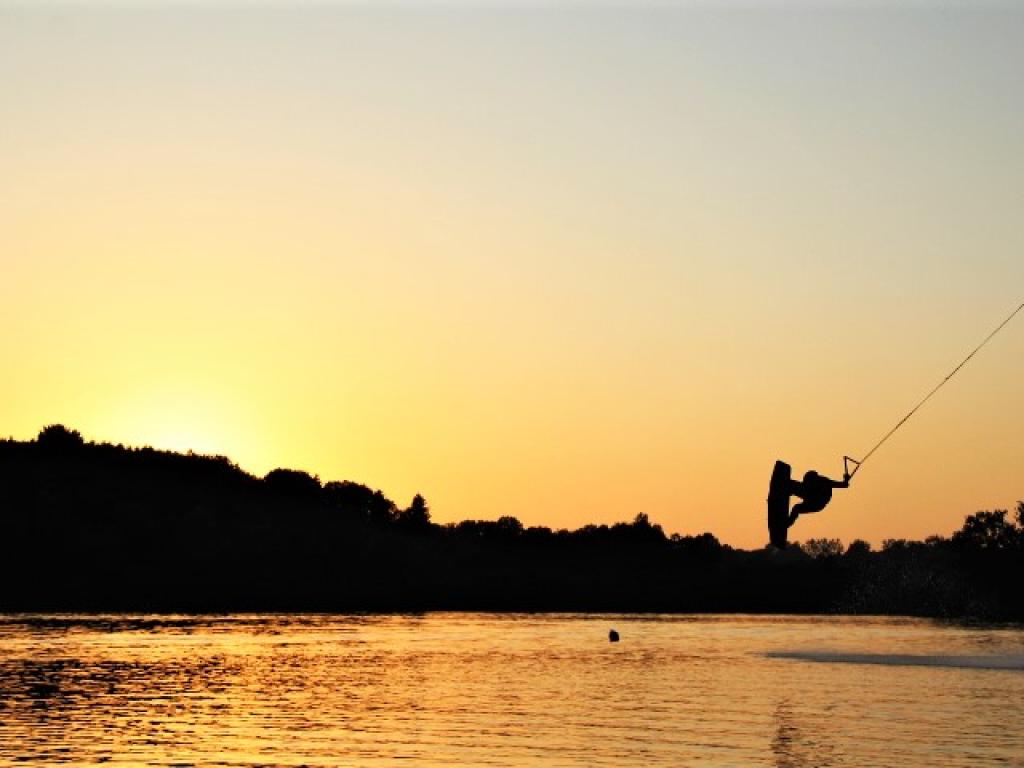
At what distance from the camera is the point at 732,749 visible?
4494 cm

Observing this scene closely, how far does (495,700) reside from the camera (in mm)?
59750

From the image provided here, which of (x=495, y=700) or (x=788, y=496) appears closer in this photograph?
(x=788, y=496)

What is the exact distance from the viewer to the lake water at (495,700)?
44125 millimetres

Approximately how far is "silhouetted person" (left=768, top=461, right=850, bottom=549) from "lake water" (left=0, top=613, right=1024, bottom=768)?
6183 millimetres

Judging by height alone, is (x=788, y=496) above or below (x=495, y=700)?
above

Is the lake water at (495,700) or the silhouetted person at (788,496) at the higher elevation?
the silhouetted person at (788,496)

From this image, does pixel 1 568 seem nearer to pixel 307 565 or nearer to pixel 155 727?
pixel 307 565

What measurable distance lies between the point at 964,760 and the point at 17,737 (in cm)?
2665

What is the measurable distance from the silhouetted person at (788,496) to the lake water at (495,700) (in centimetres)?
618

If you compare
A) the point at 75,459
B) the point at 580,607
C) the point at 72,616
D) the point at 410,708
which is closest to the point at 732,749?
the point at 410,708

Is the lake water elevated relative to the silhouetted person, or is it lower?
lower

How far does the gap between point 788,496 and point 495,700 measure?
21216 millimetres

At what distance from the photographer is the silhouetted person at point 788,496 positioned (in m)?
42.0

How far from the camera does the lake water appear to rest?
4412cm
